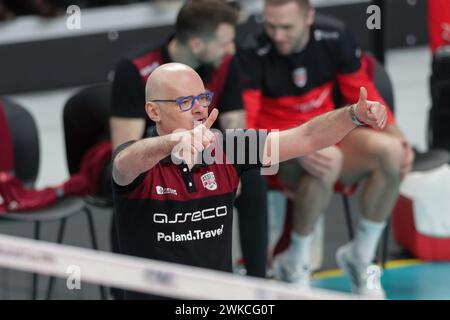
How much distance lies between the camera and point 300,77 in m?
5.82

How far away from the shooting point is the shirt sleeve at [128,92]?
5480mm

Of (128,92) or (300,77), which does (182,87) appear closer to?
(128,92)

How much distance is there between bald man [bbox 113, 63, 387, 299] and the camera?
3.90 meters

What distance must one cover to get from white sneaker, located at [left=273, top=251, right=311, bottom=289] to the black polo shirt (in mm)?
1772

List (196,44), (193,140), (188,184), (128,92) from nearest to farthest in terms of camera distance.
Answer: (193,140) < (188,184) < (196,44) < (128,92)

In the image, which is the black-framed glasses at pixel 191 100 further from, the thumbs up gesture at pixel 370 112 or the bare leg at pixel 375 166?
the bare leg at pixel 375 166

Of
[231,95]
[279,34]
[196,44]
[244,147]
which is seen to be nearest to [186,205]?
[244,147]

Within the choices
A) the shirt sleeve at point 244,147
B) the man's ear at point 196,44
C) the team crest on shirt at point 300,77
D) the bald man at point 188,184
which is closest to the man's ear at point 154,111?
the bald man at point 188,184

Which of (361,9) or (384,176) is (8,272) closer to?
(384,176)

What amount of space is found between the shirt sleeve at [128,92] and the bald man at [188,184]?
142cm

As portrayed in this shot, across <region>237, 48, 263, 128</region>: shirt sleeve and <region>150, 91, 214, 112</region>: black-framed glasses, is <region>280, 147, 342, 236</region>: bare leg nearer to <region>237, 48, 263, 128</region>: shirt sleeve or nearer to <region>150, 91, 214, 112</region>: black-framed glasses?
<region>237, 48, 263, 128</region>: shirt sleeve

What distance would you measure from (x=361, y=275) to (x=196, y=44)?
4.43 feet

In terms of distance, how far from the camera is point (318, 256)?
6262 millimetres
